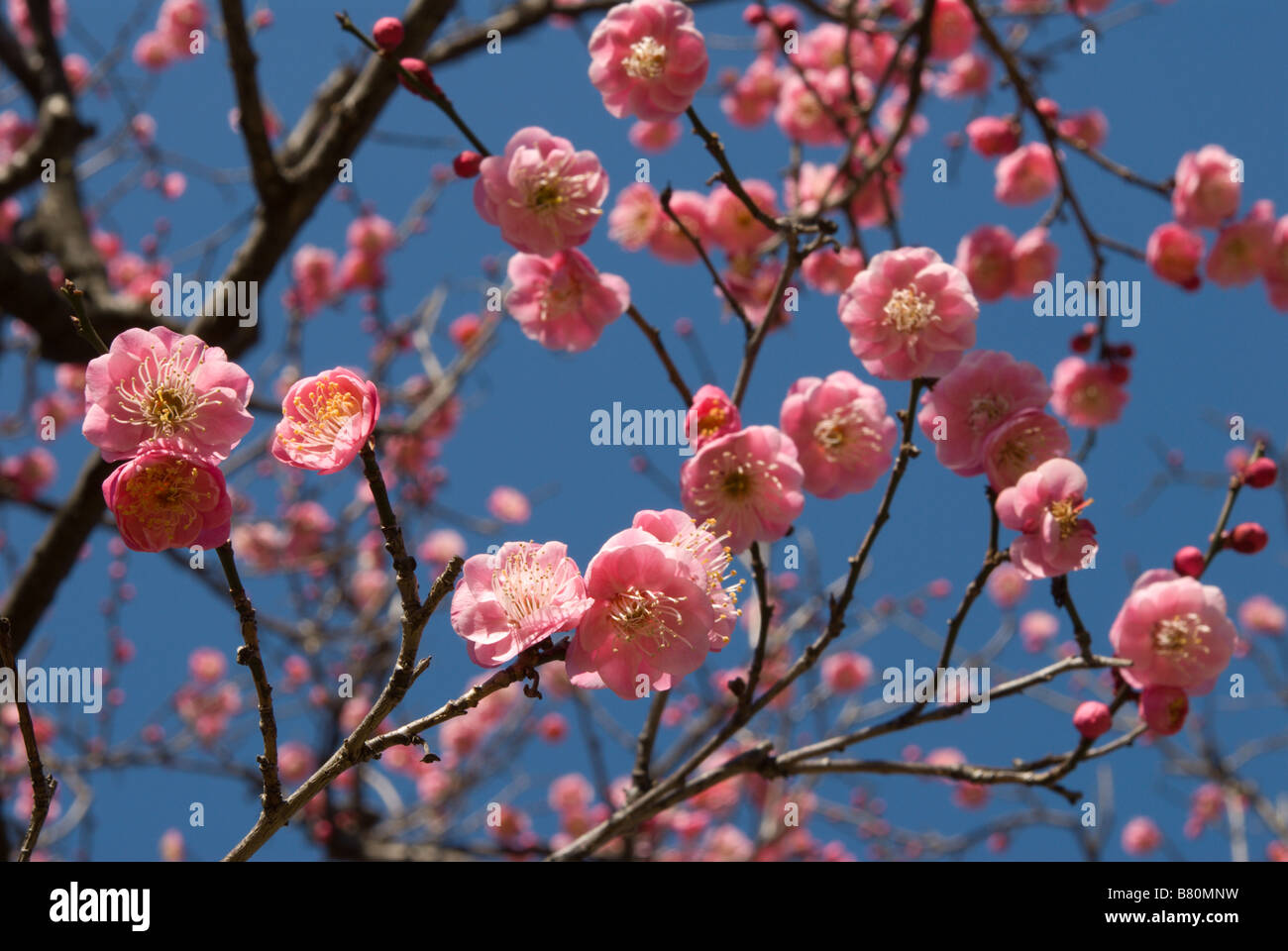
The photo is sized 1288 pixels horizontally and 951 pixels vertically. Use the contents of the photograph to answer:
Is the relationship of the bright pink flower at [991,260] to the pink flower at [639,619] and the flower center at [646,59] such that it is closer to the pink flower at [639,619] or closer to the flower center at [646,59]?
the flower center at [646,59]

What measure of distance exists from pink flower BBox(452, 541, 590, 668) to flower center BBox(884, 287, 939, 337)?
80cm

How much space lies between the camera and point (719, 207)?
3.23m

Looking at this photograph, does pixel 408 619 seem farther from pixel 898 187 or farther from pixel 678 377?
pixel 898 187

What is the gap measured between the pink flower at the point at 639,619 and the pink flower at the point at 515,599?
3 centimetres

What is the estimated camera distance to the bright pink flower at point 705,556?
125cm

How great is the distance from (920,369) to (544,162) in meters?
0.79

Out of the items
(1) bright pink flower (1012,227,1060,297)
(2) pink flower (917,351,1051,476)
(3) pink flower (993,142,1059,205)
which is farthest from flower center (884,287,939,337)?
(3) pink flower (993,142,1059,205)

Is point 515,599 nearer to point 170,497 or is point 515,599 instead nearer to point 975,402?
point 170,497

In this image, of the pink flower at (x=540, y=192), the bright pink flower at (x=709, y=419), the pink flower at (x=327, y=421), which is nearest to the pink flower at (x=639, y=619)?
the pink flower at (x=327, y=421)

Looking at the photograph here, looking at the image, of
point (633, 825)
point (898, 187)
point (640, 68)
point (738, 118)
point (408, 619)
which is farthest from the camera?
point (738, 118)

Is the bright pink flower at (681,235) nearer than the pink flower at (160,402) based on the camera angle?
No

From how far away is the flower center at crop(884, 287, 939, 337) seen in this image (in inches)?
65.2

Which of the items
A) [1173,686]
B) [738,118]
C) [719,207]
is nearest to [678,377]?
[1173,686]

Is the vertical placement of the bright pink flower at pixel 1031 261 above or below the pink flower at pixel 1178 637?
above
